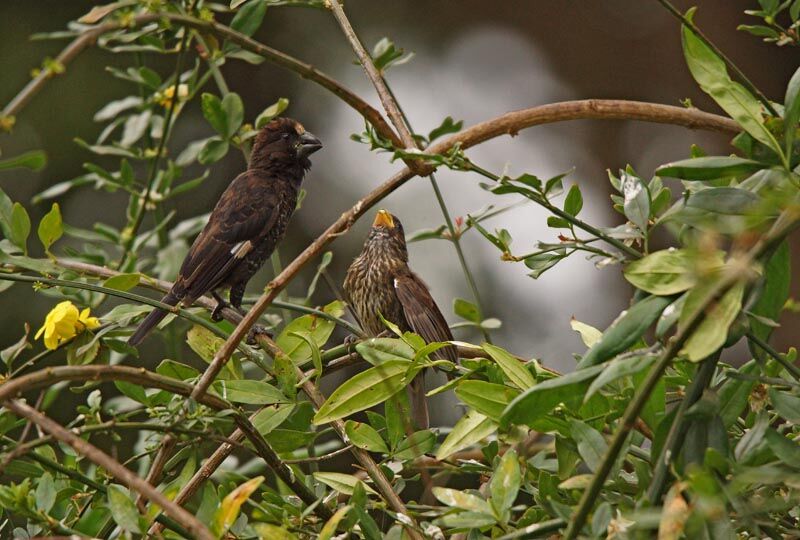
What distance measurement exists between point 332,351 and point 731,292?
3.71 ft

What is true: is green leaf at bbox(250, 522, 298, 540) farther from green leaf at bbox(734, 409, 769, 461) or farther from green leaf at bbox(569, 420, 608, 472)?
green leaf at bbox(734, 409, 769, 461)

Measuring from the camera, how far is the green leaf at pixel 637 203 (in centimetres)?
144

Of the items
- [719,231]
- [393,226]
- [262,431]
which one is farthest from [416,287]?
[719,231]

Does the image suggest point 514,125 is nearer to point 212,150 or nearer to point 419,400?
point 212,150

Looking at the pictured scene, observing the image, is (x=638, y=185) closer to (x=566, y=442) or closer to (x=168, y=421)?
(x=566, y=442)

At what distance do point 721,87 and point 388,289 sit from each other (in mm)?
3112

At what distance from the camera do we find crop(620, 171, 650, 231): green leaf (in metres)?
1.44

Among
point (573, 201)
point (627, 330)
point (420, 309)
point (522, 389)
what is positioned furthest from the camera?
point (420, 309)

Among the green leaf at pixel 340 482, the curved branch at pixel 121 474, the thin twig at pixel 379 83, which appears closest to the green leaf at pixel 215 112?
the thin twig at pixel 379 83

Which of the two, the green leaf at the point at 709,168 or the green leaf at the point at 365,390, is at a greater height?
the green leaf at the point at 709,168

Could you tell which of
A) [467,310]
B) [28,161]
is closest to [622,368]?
[28,161]

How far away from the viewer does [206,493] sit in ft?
5.21

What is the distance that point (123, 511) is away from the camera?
133 cm

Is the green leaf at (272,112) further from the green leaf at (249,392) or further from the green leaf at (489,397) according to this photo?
the green leaf at (489,397)
